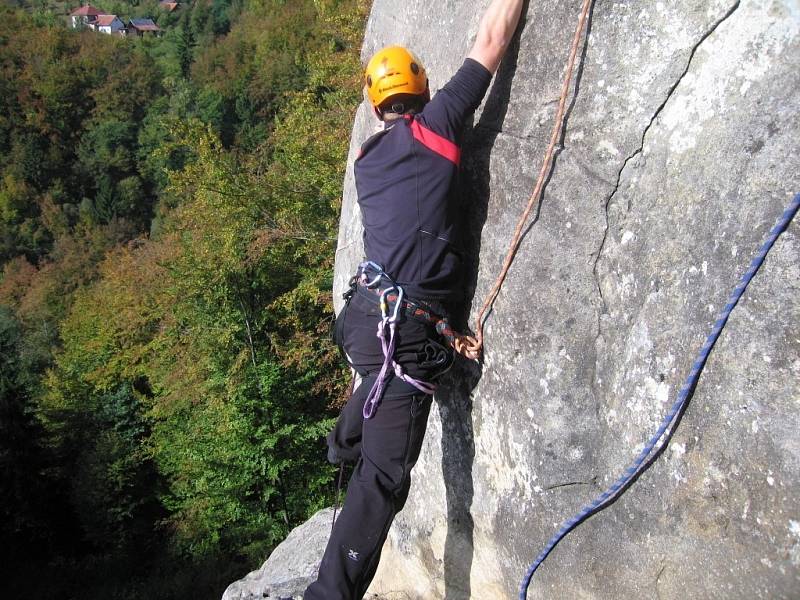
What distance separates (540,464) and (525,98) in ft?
5.68

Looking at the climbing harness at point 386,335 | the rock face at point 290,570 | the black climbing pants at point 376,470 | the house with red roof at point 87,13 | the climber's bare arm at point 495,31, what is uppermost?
the climber's bare arm at point 495,31

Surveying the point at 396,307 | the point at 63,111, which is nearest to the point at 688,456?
the point at 396,307

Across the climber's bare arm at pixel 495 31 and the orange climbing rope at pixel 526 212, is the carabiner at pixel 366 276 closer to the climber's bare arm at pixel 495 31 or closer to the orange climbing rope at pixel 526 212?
the orange climbing rope at pixel 526 212

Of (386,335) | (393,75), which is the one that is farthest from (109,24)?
(386,335)

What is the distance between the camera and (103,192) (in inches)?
1913

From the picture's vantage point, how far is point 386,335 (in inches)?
124

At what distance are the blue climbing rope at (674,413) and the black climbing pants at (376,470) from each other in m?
0.78

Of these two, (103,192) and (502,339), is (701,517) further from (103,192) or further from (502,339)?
(103,192)

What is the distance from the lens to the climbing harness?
10.1 feet

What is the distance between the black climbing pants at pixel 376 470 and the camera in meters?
3.18

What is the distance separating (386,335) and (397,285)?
26 cm

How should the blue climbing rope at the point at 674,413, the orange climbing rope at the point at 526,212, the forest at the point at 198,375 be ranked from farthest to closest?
the forest at the point at 198,375
the orange climbing rope at the point at 526,212
the blue climbing rope at the point at 674,413

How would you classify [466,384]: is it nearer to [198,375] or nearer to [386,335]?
[386,335]

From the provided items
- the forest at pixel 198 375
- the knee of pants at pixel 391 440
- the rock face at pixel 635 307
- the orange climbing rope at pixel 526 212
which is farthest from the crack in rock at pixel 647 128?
the forest at pixel 198 375
